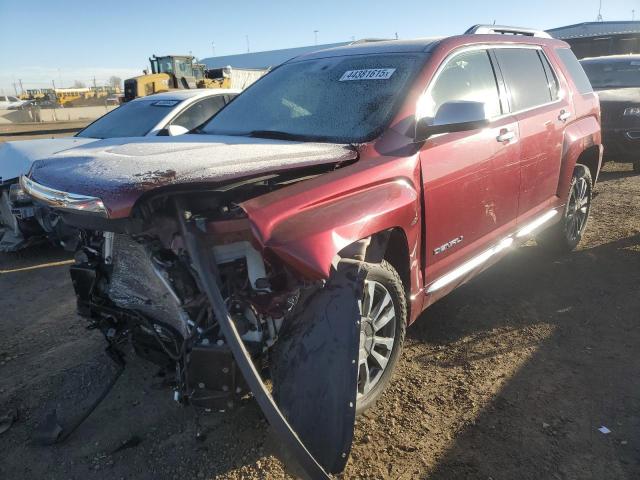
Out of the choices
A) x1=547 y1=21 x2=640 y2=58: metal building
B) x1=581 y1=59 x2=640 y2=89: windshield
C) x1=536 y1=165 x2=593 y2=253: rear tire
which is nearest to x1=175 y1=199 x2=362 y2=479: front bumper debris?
x1=536 y1=165 x2=593 y2=253: rear tire

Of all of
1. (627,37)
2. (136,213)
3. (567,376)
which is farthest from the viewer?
(627,37)

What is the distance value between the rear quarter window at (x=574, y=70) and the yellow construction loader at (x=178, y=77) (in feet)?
45.6

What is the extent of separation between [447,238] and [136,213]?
1888 millimetres

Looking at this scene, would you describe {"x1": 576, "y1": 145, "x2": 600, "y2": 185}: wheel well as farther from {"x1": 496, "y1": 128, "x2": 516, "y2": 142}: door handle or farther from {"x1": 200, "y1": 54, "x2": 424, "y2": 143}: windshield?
{"x1": 200, "y1": 54, "x2": 424, "y2": 143}: windshield

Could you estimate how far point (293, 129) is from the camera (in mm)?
3137

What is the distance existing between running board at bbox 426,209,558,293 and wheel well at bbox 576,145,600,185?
97cm

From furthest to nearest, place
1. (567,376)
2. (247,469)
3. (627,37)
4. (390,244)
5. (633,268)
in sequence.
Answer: (627,37)
(633,268)
(567,376)
(390,244)
(247,469)

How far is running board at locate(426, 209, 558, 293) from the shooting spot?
3.13 meters

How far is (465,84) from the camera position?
11.0 ft

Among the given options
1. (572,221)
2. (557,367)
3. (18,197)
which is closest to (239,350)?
(557,367)

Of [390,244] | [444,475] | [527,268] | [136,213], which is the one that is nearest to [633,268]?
[527,268]

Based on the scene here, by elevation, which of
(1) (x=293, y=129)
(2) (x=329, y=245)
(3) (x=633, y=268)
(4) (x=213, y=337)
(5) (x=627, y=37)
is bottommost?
(3) (x=633, y=268)

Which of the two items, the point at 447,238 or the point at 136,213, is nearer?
the point at 136,213

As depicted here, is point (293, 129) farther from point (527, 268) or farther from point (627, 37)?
point (627, 37)
